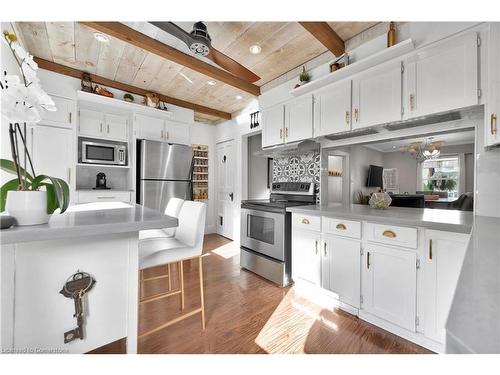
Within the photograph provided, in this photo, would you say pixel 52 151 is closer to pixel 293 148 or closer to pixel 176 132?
pixel 176 132

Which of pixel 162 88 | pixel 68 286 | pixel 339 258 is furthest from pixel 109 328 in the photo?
pixel 162 88

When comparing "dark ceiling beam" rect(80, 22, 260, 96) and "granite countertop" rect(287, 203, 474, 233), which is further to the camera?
"dark ceiling beam" rect(80, 22, 260, 96)

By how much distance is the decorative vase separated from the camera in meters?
2.14

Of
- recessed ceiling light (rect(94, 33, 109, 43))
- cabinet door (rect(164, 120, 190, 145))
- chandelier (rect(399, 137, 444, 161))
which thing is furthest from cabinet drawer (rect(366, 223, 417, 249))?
cabinet door (rect(164, 120, 190, 145))

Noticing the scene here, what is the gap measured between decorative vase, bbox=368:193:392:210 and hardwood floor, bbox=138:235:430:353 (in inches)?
40.8

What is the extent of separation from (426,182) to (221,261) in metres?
2.63

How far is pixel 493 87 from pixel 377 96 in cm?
70

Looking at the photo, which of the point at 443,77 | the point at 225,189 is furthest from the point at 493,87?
the point at 225,189

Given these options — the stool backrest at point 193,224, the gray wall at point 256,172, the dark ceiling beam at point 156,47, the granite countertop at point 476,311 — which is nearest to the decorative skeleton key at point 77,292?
the stool backrest at point 193,224

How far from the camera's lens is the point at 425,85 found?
1655 millimetres

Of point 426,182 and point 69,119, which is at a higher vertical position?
point 69,119

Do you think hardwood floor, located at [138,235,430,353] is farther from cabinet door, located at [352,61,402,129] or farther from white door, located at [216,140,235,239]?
white door, located at [216,140,235,239]
